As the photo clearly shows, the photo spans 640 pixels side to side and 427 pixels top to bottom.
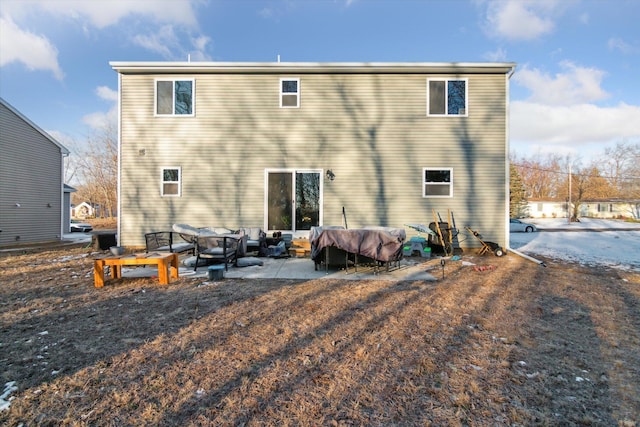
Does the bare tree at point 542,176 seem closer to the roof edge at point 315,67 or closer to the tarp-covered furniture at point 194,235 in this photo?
the roof edge at point 315,67

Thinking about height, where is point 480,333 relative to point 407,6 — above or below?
below

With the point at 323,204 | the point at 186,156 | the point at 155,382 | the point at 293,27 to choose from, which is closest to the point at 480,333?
the point at 155,382

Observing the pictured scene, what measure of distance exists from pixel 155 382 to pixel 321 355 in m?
1.37

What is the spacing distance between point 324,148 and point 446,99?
4.12 m

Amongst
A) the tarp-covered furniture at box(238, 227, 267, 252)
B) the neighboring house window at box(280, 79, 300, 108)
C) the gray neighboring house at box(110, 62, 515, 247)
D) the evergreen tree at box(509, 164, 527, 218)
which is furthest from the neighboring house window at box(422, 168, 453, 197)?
the evergreen tree at box(509, 164, 527, 218)

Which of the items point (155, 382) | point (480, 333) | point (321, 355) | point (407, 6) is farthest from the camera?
point (407, 6)

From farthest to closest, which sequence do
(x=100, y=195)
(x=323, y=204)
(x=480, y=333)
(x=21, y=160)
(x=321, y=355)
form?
1. (x=100, y=195)
2. (x=21, y=160)
3. (x=323, y=204)
4. (x=480, y=333)
5. (x=321, y=355)

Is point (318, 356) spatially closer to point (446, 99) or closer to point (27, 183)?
point (446, 99)

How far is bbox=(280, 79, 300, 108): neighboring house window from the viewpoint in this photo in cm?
959

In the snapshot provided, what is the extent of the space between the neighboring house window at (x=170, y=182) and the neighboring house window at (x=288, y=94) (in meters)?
3.99

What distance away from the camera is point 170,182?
9.66 meters

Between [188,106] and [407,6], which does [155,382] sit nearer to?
[188,106]

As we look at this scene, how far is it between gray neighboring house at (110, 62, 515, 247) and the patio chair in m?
2.68

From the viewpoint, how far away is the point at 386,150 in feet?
31.4
